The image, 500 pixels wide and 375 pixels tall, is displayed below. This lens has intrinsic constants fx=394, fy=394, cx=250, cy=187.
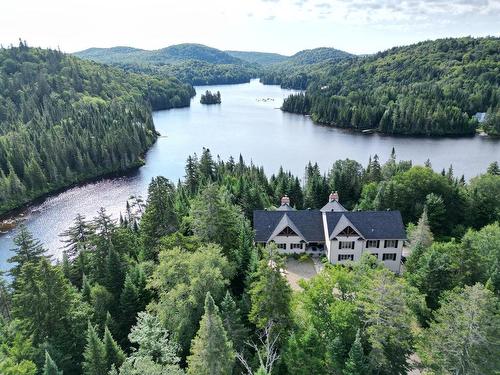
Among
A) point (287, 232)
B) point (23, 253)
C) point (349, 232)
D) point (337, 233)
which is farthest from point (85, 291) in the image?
point (349, 232)

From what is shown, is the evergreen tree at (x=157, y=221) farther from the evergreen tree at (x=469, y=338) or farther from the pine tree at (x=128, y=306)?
the evergreen tree at (x=469, y=338)

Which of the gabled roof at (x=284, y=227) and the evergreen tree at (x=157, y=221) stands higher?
the evergreen tree at (x=157, y=221)

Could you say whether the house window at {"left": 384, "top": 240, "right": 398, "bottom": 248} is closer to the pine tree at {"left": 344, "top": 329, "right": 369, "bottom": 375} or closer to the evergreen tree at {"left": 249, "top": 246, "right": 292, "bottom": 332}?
the evergreen tree at {"left": 249, "top": 246, "right": 292, "bottom": 332}

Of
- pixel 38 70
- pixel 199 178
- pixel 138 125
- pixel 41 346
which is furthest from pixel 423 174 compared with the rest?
pixel 38 70

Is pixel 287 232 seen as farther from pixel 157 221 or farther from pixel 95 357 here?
pixel 95 357

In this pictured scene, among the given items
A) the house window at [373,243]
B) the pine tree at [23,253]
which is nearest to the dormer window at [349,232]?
the house window at [373,243]

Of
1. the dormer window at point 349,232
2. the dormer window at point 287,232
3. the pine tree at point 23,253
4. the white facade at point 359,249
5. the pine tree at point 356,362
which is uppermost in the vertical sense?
the pine tree at point 23,253
